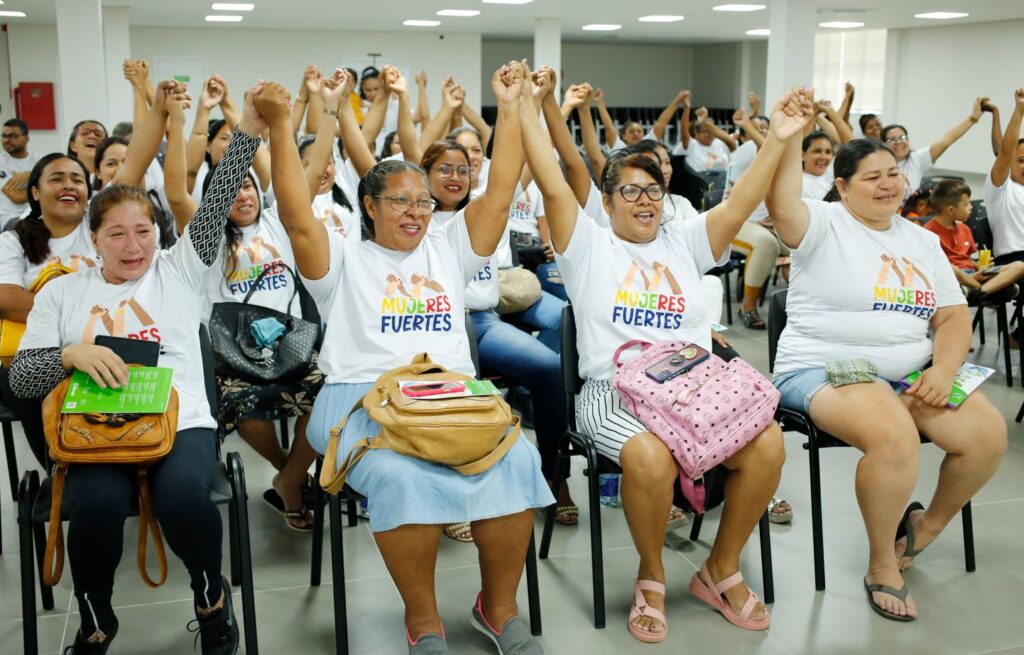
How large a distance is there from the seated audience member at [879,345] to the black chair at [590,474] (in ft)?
0.97

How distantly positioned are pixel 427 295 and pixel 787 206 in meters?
1.12

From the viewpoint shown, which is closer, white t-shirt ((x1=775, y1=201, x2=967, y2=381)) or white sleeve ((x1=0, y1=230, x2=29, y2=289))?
white t-shirt ((x1=775, y1=201, x2=967, y2=381))

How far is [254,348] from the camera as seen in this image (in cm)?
307

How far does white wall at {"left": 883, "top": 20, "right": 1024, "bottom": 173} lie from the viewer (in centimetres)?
1525

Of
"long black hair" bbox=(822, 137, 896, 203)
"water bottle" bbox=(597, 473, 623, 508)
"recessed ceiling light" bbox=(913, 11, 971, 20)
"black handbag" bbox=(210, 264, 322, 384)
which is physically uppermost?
"recessed ceiling light" bbox=(913, 11, 971, 20)

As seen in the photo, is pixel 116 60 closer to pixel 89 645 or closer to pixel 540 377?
pixel 540 377

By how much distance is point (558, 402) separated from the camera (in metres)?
3.31

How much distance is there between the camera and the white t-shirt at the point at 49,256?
124 inches

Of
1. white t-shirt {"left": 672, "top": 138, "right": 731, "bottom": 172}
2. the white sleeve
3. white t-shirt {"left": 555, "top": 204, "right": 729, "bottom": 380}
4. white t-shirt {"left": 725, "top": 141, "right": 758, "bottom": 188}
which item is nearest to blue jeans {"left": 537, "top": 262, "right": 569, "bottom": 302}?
white t-shirt {"left": 555, "top": 204, "right": 729, "bottom": 380}

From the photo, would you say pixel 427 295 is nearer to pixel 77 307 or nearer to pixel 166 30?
pixel 77 307

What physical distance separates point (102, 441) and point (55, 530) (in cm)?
28

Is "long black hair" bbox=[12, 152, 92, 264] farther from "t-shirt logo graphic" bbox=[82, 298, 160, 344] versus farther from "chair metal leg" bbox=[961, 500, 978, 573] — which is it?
"chair metal leg" bbox=[961, 500, 978, 573]

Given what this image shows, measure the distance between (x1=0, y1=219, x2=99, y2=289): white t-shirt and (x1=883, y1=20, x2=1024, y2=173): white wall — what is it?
15.1 m

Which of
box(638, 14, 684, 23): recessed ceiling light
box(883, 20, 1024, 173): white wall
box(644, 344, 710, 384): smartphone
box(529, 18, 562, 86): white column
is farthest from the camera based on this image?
box(883, 20, 1024, 173): white wall
